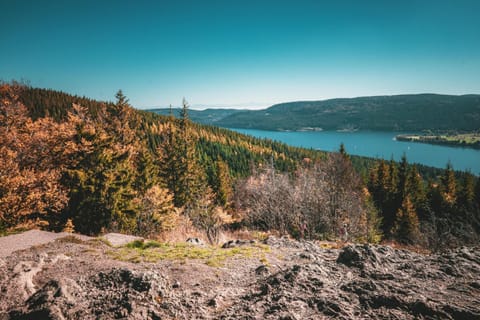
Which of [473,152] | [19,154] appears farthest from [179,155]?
[473,152]

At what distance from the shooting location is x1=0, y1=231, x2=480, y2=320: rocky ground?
3544mm

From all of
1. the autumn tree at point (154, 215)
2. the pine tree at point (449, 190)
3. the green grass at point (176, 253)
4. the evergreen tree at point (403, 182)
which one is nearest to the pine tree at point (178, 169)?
the autumn tree at point (154, 215)

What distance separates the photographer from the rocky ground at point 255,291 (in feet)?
11.6

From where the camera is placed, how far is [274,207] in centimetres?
1570

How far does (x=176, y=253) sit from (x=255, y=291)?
12.4 ft

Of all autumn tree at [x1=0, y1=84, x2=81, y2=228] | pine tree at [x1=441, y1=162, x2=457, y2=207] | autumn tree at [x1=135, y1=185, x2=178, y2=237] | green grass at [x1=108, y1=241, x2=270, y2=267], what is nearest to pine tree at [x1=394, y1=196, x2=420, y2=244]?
pine tree at [x1=441, y1=162, x2=457, y2=207]

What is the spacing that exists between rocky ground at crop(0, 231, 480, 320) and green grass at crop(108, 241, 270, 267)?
100cm

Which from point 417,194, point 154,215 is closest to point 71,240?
point 154,215

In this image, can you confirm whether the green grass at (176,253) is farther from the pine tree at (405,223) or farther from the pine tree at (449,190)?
the pine tree at (449,190)

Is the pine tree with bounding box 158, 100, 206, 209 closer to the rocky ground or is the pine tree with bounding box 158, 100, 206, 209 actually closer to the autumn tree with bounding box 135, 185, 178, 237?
the autumn tree with bounding box 135, 185, 178, 237

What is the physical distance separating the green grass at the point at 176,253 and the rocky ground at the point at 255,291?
995mm

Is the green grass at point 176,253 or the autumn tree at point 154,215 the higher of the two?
the green grass at point 176,253

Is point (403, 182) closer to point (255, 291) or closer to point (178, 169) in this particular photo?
point (178, 169)

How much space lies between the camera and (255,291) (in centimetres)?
461
